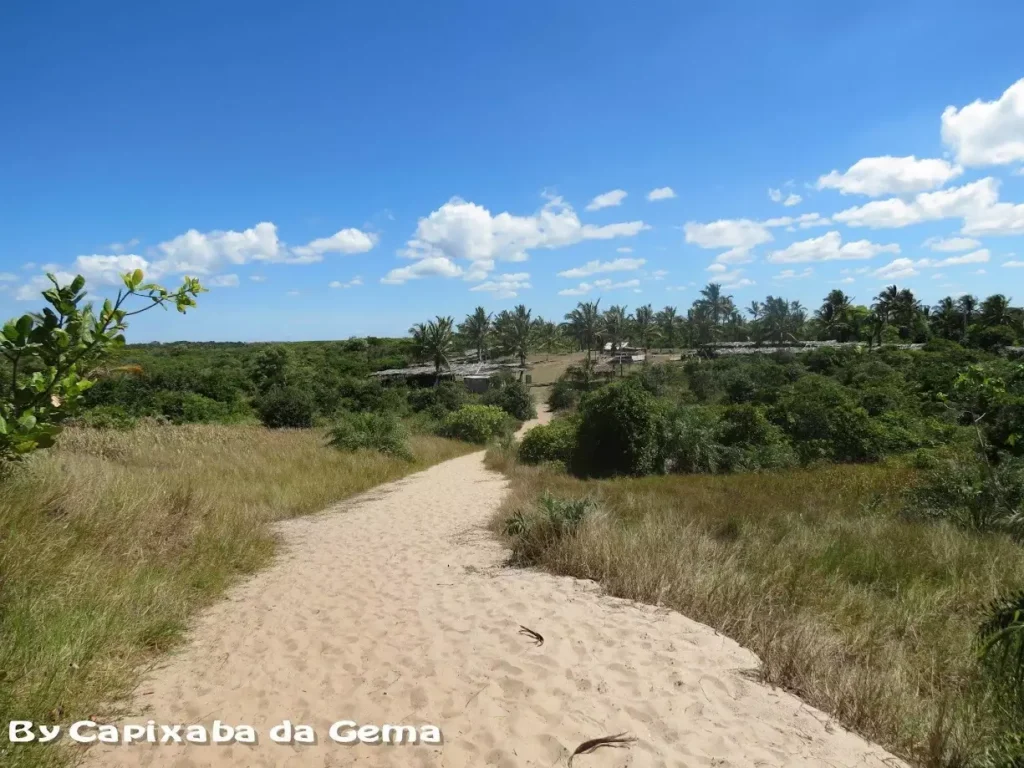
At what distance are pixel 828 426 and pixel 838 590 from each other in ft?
56.2

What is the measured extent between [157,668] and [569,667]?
3180 mm

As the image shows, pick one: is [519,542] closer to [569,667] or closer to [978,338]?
[569,667]

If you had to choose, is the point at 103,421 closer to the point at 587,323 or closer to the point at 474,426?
the point at 474,426

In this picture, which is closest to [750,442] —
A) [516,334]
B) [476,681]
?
[476,681]

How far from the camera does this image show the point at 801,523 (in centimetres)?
923

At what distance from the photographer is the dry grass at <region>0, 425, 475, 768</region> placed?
3811 millimetres

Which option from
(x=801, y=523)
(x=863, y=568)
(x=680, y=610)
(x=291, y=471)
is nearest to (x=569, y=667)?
(x=680, y=610)

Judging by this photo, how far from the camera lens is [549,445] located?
2169 centimetres

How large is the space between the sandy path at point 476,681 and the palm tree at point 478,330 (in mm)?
61497

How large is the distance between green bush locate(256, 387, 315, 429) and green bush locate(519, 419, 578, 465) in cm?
1504

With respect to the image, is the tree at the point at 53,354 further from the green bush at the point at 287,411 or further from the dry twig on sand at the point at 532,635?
the green bush at the point at 287,411

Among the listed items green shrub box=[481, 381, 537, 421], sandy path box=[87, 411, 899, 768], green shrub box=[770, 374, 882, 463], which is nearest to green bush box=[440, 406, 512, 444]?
green shrub box=[481, 381, 537, 421]

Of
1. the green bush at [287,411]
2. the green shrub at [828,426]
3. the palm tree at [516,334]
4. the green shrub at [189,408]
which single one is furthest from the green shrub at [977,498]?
the palm tree at [516,334]

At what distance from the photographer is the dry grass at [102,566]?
12.5 ft
